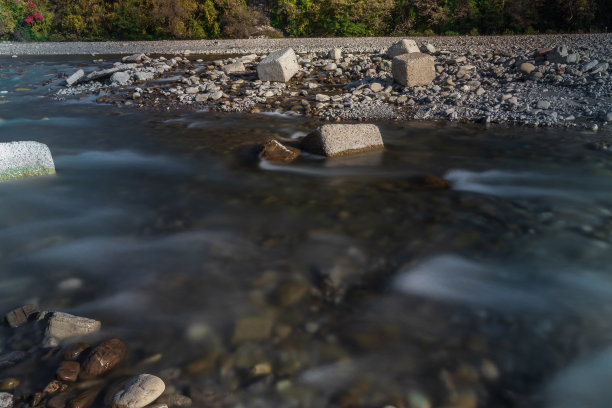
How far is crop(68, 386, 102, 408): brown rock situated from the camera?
7.06 ft

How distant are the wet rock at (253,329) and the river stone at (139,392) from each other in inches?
21.3

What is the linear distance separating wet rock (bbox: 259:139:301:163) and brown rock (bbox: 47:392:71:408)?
4074 millimetres

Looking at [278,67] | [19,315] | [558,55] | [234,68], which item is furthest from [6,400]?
[234,68]

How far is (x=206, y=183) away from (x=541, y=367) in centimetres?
398

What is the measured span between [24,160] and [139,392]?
14.4 ft

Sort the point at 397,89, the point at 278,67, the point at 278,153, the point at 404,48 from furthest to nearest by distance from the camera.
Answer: the point at 404,48, the point at 278,67, the point at 397,89, the point at 278,153

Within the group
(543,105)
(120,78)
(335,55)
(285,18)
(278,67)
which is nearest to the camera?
(543,105)

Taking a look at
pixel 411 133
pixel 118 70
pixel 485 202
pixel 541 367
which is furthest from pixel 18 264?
pixel 118 70

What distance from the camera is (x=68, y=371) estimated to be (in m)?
2.33

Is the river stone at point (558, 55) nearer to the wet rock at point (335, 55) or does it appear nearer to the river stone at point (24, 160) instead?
the wet rock at point (335, 55)

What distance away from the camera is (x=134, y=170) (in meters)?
5.85

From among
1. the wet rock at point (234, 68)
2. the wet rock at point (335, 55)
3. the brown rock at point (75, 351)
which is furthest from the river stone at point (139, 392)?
the wet rock at point (335, 55)

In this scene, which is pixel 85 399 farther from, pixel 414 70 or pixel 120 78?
pixel 120 78

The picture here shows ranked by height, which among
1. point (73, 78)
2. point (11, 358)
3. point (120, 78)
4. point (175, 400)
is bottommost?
point (175, 400)
